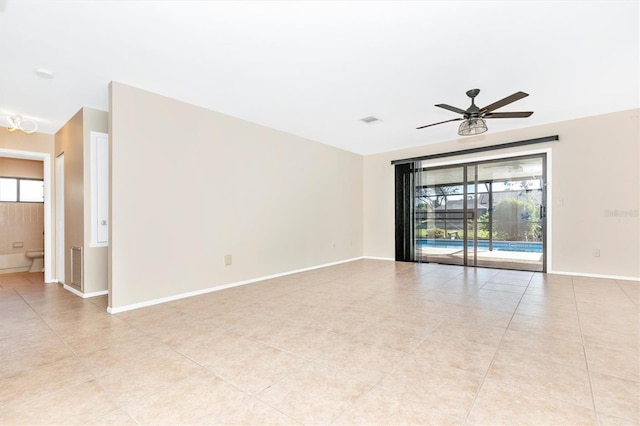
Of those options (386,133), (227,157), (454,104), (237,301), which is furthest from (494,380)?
(386,133)

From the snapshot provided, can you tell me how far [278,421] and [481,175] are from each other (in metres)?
6.12

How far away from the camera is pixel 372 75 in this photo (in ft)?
11.4

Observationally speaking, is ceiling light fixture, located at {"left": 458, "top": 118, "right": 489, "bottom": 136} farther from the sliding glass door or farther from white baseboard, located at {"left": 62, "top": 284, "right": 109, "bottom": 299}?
white baseboard, located at {"left": 62, "top": 284, "right": 109, "bottom": 299}

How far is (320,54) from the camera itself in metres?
3.01

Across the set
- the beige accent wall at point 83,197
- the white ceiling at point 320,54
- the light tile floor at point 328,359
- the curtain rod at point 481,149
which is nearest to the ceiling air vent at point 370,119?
the white ceiling at point 320,54

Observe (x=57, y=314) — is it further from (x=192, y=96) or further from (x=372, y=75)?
(x=372, y=75)

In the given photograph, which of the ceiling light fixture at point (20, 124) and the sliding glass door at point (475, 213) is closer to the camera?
the ceiling light fixture at point (20, 124)

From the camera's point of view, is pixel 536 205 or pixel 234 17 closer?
pixel 234 17

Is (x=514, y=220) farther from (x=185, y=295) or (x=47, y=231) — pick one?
(x=47, y=231)

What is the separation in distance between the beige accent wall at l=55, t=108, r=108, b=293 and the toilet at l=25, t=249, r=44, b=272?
249 cm

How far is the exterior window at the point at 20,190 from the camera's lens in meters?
6.24

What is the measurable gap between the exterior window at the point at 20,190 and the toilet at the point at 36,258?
1138 millimetres

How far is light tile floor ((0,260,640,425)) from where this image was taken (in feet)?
5.42

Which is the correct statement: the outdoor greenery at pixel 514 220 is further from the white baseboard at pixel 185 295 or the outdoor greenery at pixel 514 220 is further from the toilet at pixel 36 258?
the toilet at pixel 36 258
